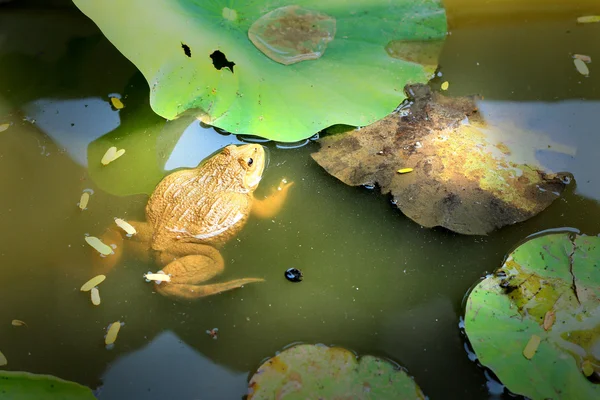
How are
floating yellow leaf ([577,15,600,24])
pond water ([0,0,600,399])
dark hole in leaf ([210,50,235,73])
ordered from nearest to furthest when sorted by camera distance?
1. pond water ([0,0,600,399])
2. dark hole in leaf ([210,50,235,73])
3. floating yellow leaf ([577,15,600,24])

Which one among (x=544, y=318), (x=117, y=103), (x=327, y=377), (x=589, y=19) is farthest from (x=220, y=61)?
(x=589, y=19)

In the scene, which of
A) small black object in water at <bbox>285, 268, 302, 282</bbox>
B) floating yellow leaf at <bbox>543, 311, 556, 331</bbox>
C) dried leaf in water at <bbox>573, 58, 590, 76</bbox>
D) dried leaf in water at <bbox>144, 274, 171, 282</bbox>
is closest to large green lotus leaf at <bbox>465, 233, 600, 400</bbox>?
floating yellow leaf at <bbox>543, 311, 556, 331</bbox>

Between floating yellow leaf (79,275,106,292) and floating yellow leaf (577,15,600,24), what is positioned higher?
floating yellow leaf (577,15,600,24)

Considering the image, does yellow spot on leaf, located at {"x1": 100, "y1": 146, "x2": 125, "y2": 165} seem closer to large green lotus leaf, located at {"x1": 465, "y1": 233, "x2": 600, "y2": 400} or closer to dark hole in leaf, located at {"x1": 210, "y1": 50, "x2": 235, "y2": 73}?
dark hole in leaf, located at {"x1": 210, "y1": 50, "x2": 235, "y2": 73}

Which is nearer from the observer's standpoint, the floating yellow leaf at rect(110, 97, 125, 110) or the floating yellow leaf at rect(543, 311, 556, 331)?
the floating yellow leaf at rect(543, 311, 556, 331)

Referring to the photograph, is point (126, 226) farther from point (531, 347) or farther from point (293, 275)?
point (531, 347)

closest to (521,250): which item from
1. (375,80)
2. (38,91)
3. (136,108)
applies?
(375,80)
